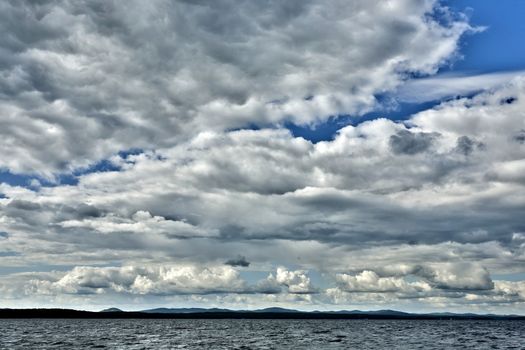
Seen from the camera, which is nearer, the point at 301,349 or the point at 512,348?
the point at 301,349

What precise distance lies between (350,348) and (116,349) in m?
47.8

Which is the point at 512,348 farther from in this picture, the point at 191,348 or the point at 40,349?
the point at 40,349

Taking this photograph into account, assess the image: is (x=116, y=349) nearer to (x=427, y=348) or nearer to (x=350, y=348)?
(x=350, y=348)

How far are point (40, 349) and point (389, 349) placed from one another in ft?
232

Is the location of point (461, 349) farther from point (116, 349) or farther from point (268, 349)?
point (116, 349)

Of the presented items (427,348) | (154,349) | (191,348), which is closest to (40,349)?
(154,349)

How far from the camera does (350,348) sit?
4483 inches

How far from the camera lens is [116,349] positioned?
109 meters

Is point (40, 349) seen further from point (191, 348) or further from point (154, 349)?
point (191, 348)

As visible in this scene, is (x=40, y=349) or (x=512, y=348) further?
(x=512, y=348)

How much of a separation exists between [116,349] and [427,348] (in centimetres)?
6563

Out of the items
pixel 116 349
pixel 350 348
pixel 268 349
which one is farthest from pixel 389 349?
pixel 116 349

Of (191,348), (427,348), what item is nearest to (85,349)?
(191,348)

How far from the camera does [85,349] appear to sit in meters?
111
